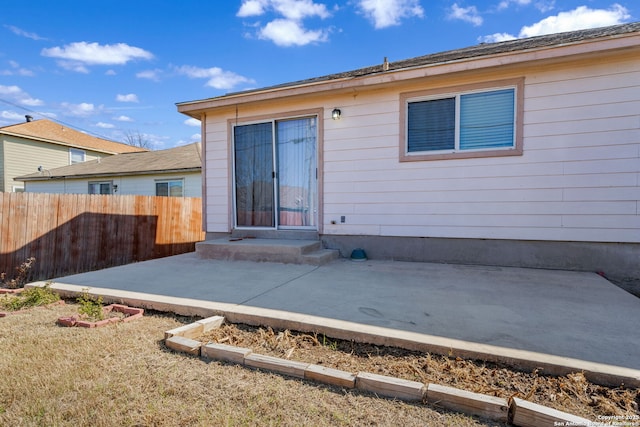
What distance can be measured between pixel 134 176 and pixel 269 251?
11602 millimetres

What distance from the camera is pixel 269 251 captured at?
5043 mm

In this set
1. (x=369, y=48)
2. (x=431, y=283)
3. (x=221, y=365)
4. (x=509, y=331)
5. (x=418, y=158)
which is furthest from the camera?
(x=369, y=48)

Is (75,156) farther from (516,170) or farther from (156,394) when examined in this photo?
(516,170)

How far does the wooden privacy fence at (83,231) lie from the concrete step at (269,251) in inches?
124

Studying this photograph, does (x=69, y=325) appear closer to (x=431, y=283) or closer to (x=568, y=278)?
(x=431, y=283)

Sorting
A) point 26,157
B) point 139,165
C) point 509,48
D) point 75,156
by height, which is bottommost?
point 139,165

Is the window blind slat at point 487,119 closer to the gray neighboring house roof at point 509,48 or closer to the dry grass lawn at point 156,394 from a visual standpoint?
the gray neighboring house roof at point 509,48

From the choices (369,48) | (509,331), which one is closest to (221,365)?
(509,331)

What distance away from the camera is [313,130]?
5.66 meters

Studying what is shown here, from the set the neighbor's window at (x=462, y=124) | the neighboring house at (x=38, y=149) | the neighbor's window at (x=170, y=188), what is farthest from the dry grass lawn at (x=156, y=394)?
the neighboring house at (x=38, y=149)

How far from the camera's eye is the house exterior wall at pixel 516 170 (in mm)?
4074

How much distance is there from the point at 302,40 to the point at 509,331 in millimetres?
11331

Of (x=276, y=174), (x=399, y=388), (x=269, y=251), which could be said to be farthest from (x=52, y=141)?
(x=399, y=388)

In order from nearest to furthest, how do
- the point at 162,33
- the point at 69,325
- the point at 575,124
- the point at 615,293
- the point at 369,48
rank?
the point at 69,325, the point at 615,293, the point at 575,124, the point at 369,48, the point at 162,33
